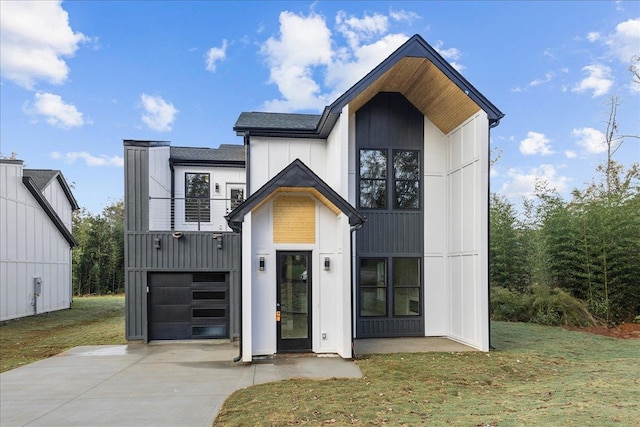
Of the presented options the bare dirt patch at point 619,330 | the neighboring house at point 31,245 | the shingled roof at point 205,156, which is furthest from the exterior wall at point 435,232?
the neighboring house at point 31,245

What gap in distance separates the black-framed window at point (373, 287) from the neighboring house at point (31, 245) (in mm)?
13073

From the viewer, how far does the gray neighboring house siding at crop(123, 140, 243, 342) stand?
9.44 metres

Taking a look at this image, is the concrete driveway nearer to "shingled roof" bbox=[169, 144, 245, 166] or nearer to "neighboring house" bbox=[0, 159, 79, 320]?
"shingled roof" bbox=[169, 144, 245, 166]

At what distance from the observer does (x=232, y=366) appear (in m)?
7.13

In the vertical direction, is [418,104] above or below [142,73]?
below

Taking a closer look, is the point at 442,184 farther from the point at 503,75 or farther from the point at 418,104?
the point at 503,75

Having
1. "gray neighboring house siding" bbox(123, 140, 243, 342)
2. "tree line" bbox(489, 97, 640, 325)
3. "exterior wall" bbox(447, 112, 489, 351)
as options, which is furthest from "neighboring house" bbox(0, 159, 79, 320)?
"tree line" bbox(489, 97, 640, 325)

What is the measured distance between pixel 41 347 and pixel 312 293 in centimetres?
701

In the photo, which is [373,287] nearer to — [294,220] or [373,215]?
[373,215]

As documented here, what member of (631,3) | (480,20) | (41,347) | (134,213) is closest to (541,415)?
(134,213)

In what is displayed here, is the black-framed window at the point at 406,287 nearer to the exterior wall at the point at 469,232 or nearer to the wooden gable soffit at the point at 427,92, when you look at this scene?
the exterior wall at the point at 469,232

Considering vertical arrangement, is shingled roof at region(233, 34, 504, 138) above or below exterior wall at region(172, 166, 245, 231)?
above

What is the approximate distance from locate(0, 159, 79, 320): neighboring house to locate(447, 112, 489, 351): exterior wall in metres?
15.4

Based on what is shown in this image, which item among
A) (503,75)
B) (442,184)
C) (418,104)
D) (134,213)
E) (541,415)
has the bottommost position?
(541,415)
